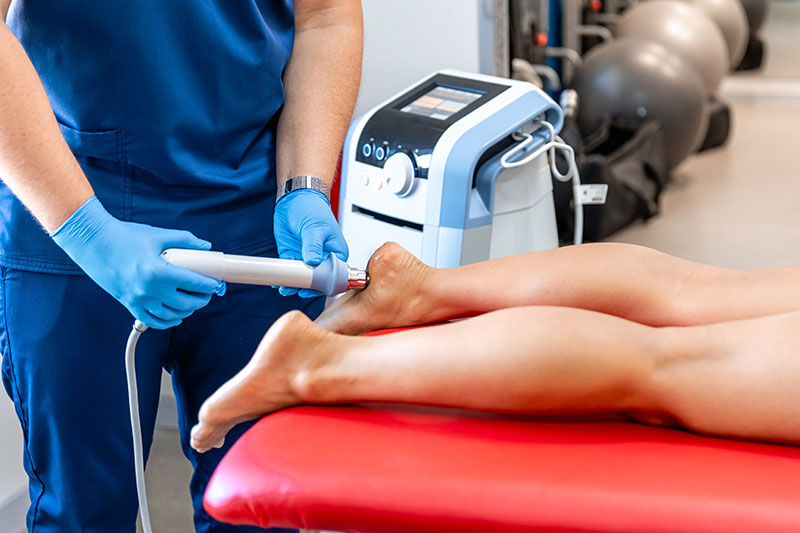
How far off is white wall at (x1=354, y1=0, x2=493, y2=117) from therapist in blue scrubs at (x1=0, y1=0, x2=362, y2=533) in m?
0.67

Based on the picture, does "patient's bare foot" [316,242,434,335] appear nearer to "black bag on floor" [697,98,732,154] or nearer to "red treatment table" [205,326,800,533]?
"red treatment table" [205,326,800,533]

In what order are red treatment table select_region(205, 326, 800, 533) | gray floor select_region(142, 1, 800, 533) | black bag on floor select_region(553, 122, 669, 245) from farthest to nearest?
black bag on floor select_region(553, 122, 669, 245)
gray floor select_region(142, 1, 800, 533)
red treatment table select_region(205, 326, 800, 533)

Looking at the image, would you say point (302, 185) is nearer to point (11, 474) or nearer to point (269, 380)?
point (269, 380)

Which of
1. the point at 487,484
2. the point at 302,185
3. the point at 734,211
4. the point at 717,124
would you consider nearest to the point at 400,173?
the point at 302,185

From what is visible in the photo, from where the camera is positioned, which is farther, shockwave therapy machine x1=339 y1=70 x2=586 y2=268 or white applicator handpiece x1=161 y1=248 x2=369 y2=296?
shockwave therapy machine x1=339 y1=70 x2=586 y2=268

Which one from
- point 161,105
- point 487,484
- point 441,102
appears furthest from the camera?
point 441,102

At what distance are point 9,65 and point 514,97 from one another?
2.84 feet

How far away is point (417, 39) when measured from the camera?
1917 millimetres

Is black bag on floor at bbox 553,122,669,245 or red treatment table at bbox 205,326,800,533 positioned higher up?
red treatment table at bbox 205,326,800,533

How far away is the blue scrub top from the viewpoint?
104cm

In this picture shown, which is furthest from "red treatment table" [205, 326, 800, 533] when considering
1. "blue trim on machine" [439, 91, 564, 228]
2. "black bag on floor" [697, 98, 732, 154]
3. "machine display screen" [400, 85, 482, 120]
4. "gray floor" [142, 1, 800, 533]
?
"black bag on floor" [697, 98, 732, 154]

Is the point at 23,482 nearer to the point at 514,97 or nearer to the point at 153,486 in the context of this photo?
the point at 153,486

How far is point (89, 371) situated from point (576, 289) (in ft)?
2.17

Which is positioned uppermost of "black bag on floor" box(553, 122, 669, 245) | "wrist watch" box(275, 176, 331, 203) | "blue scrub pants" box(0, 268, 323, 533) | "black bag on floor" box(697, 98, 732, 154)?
"wrist watch" box(275, 176, 331, 203)
